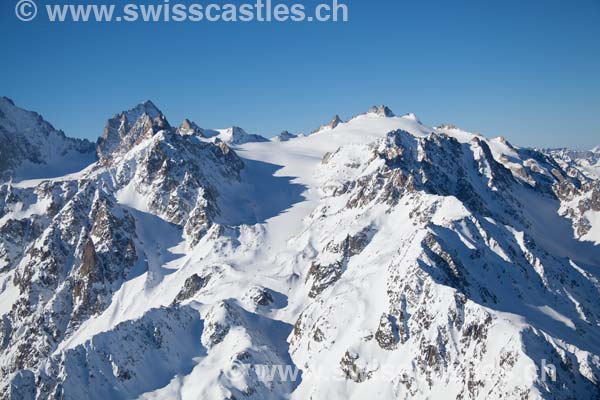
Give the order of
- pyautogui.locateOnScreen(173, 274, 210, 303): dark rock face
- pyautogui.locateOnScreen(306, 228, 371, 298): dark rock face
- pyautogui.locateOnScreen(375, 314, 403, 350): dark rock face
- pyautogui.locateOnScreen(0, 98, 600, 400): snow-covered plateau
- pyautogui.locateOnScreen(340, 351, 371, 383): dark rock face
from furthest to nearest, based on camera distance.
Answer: pyautogui.locateOnScreen(173, 274, 210, 303): dark rock face, pyautogui.locateOnScreen(306, 228, 371, 298): dark rock face, pyautogui.locateOnScreen(340, 351, 371, 383): dark rock face, pyautogui.locateOnScreen(375, 314, 403, 350): dark rock face, pyautogui.locateOnScreen(0, 98, 600, 400): snow-covered plateau

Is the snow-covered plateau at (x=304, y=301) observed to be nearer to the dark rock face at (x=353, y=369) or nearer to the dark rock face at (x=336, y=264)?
the dark rock face at (x=353, y=369)

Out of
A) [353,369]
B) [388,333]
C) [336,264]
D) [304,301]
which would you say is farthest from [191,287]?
[388,333]

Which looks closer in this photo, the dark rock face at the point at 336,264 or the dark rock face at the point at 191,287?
the dark rock face at the point at 336,264

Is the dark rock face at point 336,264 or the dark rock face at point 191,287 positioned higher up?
the dark rock face at point 336,264

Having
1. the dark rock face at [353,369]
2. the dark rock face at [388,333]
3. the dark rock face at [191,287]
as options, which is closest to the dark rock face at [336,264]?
the dark rock face at [388,333]

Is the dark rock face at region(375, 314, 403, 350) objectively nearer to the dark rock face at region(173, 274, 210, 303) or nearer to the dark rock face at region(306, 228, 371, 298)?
the dark rock face at region(306, 228, 371, 298)

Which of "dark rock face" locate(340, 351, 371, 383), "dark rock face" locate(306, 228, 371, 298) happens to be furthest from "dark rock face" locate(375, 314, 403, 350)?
"dark rock face" locate(306, 228, 371, 298)

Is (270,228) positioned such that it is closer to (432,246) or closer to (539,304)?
(432,246)

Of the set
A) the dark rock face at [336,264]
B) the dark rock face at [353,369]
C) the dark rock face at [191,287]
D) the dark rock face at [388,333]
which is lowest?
the dark rock face at [353,369]

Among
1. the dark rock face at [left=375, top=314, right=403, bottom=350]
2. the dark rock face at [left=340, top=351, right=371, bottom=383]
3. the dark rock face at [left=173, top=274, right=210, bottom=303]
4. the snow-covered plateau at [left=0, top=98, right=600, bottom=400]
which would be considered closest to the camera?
the snow-covered plateau at [left=0, top=98, right=600, bottom=400]
